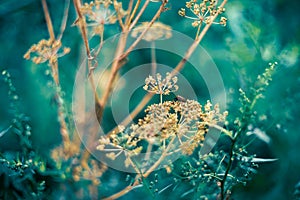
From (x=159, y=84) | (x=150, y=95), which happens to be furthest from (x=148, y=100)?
(x=159, y=84)

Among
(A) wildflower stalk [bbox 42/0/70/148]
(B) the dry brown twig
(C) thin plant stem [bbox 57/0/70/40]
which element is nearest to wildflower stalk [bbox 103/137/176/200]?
(B) the dry brown twig

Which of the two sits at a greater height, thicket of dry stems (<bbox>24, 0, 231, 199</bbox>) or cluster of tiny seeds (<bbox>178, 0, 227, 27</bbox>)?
cluster of tiny seeds (<bbox>178, 0, 227, 27</bbox>)

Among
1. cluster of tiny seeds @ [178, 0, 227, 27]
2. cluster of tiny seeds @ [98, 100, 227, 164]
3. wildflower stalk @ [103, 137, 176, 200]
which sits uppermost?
cluster of tiny seeds @ [178, 0, 227, 27]

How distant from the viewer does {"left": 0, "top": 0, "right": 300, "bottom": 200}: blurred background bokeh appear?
2.21ft

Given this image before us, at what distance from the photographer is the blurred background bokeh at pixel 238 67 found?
67 cm

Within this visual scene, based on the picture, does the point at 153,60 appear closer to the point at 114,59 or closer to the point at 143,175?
the point at 114,59

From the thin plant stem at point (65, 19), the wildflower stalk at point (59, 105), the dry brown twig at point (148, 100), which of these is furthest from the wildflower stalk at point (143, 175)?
the thin plant stem at point (65, 19)

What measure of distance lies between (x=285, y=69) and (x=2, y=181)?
510mm

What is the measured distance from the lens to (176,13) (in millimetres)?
742

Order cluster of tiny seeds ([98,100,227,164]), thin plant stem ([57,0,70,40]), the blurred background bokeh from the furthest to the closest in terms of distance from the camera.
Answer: thin plant stem ([57,0,70,40]) < the blurred background bokeh < cluster of tiny seeds ([98,100,227,164])

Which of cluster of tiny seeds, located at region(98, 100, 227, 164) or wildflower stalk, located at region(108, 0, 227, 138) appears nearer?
cluster of tiny seeds, located at region(98, 100, 227, 164)

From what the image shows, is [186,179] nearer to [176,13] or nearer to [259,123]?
[259,123]

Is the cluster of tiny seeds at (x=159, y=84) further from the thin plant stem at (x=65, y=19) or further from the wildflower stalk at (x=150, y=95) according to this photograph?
the thin plant stem at (x=65, y=19)

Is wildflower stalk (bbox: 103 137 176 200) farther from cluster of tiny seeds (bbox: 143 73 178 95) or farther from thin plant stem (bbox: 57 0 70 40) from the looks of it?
thin plant stem (bbox: 57 0 70 40)
